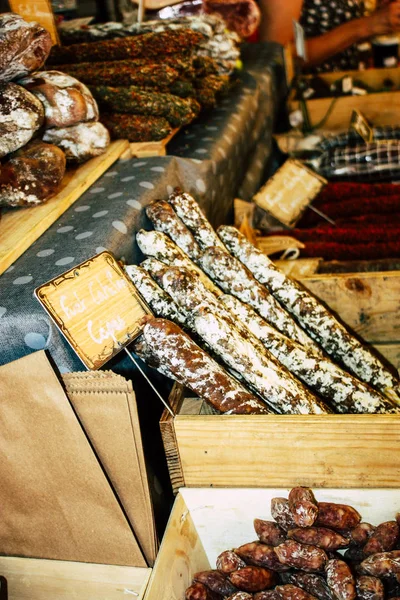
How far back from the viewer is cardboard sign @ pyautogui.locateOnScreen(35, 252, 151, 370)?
1.38 metres

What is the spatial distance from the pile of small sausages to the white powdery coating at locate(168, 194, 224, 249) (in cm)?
97

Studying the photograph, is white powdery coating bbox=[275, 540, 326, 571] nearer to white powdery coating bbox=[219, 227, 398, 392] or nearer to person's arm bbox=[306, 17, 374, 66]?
white powdery coating bbox=[219, 227, 398, 392]

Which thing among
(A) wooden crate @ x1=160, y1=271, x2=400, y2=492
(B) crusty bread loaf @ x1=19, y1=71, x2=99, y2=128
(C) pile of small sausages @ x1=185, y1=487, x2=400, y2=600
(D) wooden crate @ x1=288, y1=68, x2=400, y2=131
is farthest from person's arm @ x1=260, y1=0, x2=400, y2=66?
(C) pile of small sausages @ x1=185, y1=487, x2=400, y2=600

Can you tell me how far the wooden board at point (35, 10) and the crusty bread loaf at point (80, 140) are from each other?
2.80 ft

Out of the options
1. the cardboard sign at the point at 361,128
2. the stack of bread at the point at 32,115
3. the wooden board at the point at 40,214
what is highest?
the stack of bread at the point at 32,115

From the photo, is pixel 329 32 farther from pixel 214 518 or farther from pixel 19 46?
pixel 214 518

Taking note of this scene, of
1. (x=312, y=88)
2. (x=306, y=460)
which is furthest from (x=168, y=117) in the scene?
(x=312, y=88)

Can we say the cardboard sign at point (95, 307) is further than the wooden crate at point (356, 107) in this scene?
No

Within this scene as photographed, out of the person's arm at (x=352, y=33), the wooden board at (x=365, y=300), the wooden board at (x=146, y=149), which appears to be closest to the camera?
the wooden board at (x=365, y=300)

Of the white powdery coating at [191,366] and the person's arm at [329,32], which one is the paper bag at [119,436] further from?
the person's arm at [329,32]

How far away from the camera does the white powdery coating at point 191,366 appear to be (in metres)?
1.40

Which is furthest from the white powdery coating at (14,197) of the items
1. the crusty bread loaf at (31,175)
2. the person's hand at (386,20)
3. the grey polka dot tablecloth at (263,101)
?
the person's hand at (386,20)

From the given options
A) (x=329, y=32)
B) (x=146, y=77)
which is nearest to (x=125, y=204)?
(x=146, y=77)

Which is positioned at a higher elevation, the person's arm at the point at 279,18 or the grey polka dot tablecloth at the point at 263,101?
the person's arm at the point at 279,18
